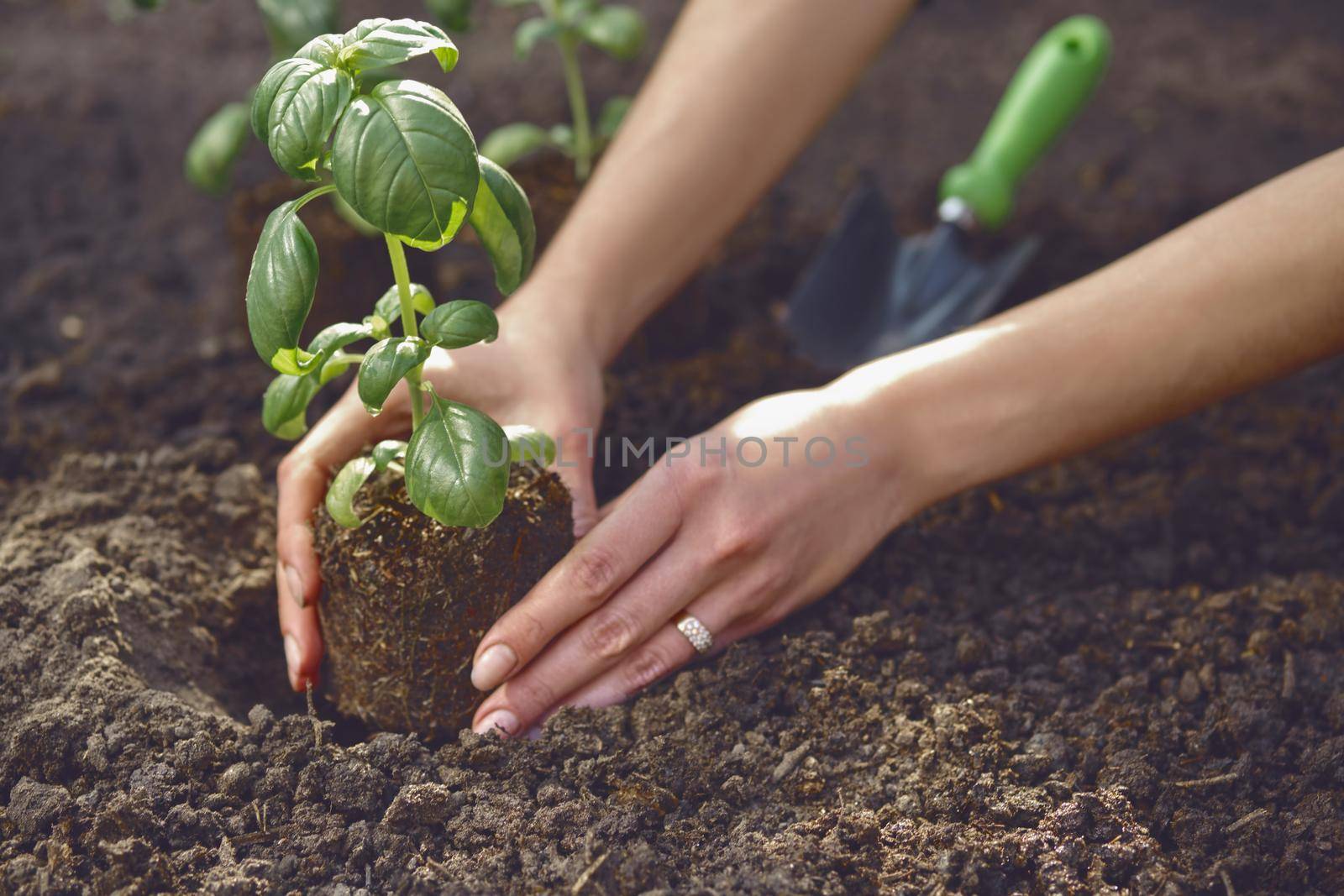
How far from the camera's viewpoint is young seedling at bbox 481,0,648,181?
2078mm

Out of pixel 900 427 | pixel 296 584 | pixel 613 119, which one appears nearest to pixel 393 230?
pixel 296 584

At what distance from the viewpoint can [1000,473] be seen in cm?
149

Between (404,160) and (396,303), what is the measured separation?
0.25 meters

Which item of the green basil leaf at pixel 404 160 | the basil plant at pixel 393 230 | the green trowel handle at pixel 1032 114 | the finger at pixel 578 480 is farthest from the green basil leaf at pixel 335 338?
the green trowel handle at pixel 1032 114

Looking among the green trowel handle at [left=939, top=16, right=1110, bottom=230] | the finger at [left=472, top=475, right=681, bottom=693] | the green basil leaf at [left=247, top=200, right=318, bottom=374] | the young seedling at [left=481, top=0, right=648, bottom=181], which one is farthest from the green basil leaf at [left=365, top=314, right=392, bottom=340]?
the green trowel handle at [left=939, top=16, right=1110, bottom=230]

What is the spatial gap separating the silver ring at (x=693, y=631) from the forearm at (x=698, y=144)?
482 mm

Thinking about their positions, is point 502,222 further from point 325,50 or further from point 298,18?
point 298,18

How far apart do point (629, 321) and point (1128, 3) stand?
7.49 ft

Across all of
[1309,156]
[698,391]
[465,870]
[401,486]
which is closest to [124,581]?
[401,486]

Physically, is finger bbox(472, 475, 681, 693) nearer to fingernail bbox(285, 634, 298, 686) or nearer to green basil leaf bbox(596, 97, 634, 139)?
fingernail bbox(285, 634, 298, 686)

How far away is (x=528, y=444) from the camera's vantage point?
48.9 inches

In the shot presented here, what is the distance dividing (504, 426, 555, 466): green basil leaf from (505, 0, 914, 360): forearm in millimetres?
412

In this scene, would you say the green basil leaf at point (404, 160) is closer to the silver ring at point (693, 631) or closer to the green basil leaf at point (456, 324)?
the green basil leaf at point (456, 324)

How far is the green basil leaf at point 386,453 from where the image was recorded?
4.04ft
